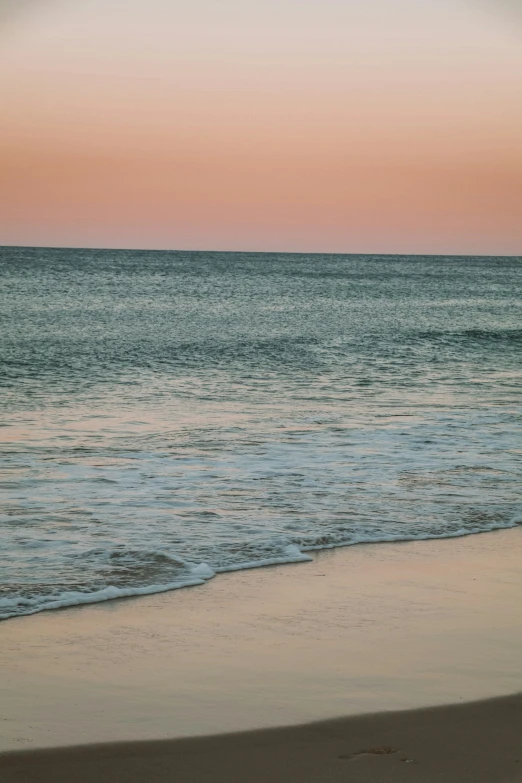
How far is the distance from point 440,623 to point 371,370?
52.4 feet

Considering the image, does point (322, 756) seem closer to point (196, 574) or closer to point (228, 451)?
point (196, 574)

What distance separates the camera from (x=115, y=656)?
5.53 meters

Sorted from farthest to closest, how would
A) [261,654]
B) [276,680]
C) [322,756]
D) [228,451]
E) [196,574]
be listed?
1. [228,451]
2. [196,574]
3. [261,654]
4. [276,680]
5. [322,756]

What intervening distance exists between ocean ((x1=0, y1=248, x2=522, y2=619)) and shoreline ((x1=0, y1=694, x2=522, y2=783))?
2132mm

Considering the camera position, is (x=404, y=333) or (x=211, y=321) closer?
(x=404, y=333)

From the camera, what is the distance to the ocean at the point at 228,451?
25.6 ft

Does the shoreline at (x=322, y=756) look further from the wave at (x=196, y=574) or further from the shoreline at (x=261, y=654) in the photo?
the wave at (x=196, y=574)

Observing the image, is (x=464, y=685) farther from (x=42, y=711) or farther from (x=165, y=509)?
(x=165, y=509)

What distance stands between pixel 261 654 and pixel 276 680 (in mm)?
378

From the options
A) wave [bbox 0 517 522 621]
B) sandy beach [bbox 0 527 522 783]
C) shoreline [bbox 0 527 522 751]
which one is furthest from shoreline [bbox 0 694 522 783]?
wave [bbox 0 517 522 621]

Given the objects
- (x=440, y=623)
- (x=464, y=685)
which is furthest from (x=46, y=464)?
(x=464, y=685)

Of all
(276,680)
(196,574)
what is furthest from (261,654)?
(196,574)

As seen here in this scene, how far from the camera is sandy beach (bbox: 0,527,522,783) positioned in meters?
4.36

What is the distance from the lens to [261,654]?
18.3 feet
